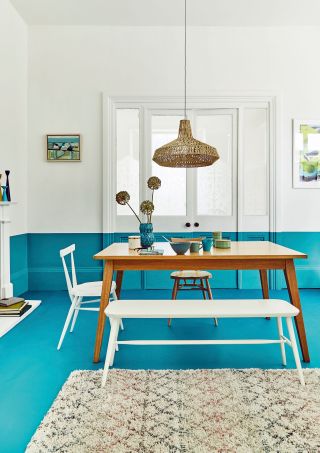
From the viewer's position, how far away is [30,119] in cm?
474

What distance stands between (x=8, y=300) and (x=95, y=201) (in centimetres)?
175

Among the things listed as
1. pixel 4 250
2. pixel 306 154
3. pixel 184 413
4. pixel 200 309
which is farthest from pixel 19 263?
pixel 306 154

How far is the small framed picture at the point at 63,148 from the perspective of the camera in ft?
15.5

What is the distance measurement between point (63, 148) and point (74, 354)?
2.97 m

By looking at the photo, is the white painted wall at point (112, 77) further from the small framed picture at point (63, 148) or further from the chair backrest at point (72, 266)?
the chair backrest at point (72, 266)

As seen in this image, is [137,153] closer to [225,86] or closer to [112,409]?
[225,86]

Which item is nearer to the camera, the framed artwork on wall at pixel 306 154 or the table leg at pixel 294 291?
the table leg at pixel 294 291

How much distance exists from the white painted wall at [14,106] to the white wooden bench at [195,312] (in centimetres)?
268

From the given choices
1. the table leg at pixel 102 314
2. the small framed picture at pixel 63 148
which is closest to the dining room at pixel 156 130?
the small framed picture at pixel 63 148

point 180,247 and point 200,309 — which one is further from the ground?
point 180,247

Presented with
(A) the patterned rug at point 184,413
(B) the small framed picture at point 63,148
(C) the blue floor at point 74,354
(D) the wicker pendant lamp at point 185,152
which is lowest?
(C) the blue floor at point 74,354

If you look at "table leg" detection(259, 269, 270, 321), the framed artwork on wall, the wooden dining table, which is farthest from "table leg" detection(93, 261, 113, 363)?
the framed artwork on wall

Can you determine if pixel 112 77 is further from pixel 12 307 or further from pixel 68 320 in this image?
pixel 68 320

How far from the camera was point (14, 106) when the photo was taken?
436cm
